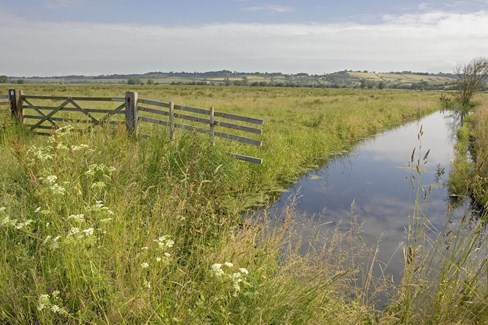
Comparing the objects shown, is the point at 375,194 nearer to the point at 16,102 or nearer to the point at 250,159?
the point at 250,159

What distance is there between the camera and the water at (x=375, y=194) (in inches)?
294

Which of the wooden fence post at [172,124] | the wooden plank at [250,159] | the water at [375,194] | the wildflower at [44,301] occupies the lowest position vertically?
the water at [375,194]

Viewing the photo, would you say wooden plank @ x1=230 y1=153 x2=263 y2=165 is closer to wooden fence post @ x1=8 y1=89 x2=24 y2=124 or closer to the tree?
wooden fence post @ x1=8 y1=89 x2=24 y2=124

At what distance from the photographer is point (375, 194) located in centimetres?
1053

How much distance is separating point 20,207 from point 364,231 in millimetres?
6390

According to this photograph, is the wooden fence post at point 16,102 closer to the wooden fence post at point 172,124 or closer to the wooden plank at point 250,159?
the wooden fence post at point 172,124

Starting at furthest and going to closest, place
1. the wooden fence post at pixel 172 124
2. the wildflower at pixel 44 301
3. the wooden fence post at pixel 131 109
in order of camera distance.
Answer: the wooden fence post at pixel 131 109, the wooden fence post at pixel 172 124, the wildflower at pixel 44 301

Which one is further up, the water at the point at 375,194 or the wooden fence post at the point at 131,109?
the wooden fence post at the point at 131,109

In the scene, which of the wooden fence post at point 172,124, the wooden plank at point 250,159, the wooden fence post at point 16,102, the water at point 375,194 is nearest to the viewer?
the water at point 375,194

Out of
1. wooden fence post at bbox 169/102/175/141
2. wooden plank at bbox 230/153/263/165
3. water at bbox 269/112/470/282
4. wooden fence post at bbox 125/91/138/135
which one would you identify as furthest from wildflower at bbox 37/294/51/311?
wooden fence post at bbox 125/91/138/135

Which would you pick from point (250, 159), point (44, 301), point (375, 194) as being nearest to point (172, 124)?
point (250, 159)

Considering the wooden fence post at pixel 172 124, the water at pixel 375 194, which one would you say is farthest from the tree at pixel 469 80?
the wooden fence post at pixel 172 124

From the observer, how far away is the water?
7464 mm

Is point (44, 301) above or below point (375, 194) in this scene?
above
